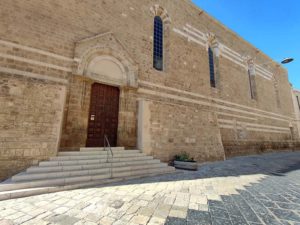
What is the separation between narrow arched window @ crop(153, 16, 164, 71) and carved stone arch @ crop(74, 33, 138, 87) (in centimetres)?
188

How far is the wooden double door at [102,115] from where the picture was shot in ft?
21.2

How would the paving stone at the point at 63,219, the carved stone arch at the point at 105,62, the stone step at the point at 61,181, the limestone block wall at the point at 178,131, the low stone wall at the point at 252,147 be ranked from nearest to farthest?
the paving stone at the point at 63,219
the stone step at the point at 61,181
the carved stone arch at the point at 105,62
the limestone block wall at the point at 178,131
the low stone wall at the point at 252,147

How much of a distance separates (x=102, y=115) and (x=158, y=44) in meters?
5.39

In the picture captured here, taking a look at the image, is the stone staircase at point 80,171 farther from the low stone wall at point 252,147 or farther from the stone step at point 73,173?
the low stone wall at point 252,147

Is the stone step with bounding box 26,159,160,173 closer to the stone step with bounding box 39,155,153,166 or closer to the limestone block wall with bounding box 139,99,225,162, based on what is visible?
the stone step with bounding box 39,155,153,166

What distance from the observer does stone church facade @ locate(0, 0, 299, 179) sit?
4945 mm

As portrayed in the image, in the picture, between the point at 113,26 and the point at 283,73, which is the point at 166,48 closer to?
the point at 113,26

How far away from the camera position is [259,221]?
2535 millimetres

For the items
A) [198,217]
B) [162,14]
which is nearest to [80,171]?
[198,217]

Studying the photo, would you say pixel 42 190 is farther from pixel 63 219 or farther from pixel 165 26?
pixel 165 26

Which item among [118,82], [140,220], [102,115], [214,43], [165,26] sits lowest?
[140,220]

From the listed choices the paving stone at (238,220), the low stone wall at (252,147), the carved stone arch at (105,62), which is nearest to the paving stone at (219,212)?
the paving stone at (238,220)

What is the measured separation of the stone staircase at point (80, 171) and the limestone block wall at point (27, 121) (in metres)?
0.43

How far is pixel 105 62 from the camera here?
6.89 meters
